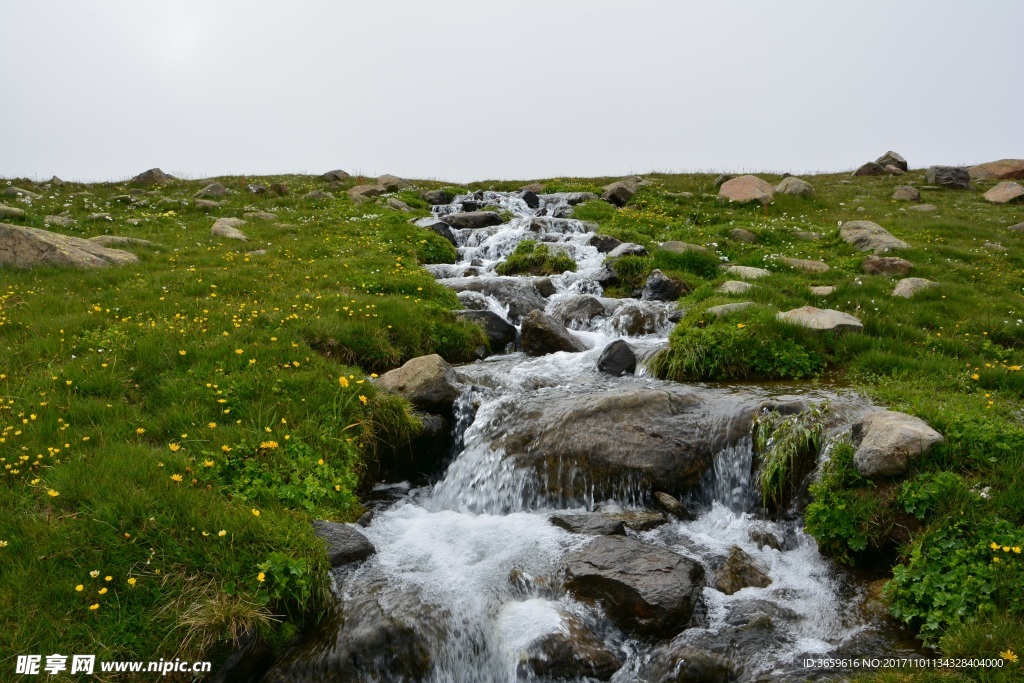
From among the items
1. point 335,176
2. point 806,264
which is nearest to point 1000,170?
point 806,264

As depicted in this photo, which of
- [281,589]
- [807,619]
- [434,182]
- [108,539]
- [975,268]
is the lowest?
[807,619]

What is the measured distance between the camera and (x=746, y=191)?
2795cm

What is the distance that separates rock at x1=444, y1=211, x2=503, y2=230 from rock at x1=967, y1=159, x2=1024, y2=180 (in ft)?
88.9

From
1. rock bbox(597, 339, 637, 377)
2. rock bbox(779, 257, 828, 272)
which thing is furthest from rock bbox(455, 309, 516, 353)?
rock bbox(779, 257, 828, 272)

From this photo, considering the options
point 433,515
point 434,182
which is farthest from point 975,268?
point 434,182

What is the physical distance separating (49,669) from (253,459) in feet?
8.55

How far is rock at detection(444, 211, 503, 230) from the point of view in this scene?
23797 millimetres

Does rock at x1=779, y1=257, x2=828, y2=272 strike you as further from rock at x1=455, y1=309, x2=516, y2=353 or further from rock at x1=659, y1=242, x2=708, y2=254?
rock at x1=455, y1=309, x2=516, y2=353

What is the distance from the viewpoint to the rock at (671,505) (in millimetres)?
7066

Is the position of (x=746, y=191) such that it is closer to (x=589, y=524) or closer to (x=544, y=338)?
(x=544, y=338)

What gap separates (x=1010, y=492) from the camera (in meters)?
5.45

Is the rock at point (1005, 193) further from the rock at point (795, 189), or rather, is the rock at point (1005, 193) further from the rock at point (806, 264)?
the rock at point (806, 264)

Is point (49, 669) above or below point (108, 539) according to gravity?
below

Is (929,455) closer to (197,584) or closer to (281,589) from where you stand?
(281,589)
